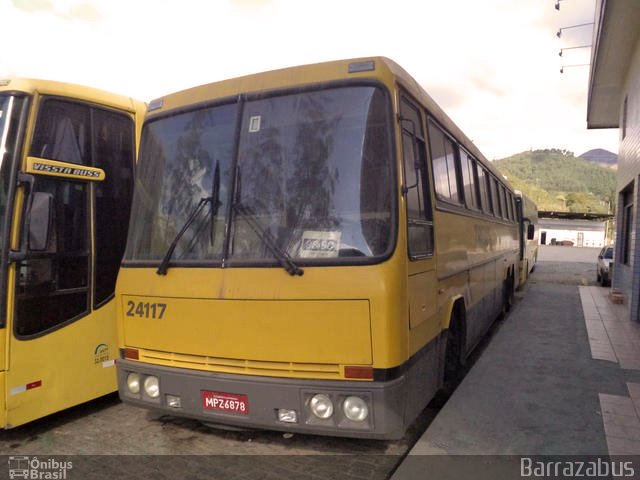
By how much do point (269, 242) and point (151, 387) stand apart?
5.09ft

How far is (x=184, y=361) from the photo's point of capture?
12.4ft

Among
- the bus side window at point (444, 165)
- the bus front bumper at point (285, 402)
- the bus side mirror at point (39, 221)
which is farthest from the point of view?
the bus side window at point (444, 165)

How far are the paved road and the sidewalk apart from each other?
16.8 inches

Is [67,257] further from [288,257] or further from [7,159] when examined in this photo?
[288,257]

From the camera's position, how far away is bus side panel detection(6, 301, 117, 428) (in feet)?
13.7

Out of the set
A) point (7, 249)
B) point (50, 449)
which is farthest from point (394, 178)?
point (50, 449)

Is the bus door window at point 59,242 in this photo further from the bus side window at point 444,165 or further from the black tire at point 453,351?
the black tire at point 453,351

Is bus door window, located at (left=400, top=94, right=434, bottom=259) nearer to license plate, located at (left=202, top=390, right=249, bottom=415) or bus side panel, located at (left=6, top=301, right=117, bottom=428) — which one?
license plate, located at (left=202, top=390, right=249, bottom=415)

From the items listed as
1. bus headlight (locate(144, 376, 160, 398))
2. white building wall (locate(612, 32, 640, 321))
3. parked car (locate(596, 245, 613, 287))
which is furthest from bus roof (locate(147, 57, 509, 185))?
parked car (locate(596, 245, 613, 287))

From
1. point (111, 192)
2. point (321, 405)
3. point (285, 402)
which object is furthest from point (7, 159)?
point (321, 405)

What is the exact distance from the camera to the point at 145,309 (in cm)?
395

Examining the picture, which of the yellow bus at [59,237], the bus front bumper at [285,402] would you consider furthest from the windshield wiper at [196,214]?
the yellow bus at [59,237]

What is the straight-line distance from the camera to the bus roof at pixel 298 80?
3.58 meters

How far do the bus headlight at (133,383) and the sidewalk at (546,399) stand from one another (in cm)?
213
